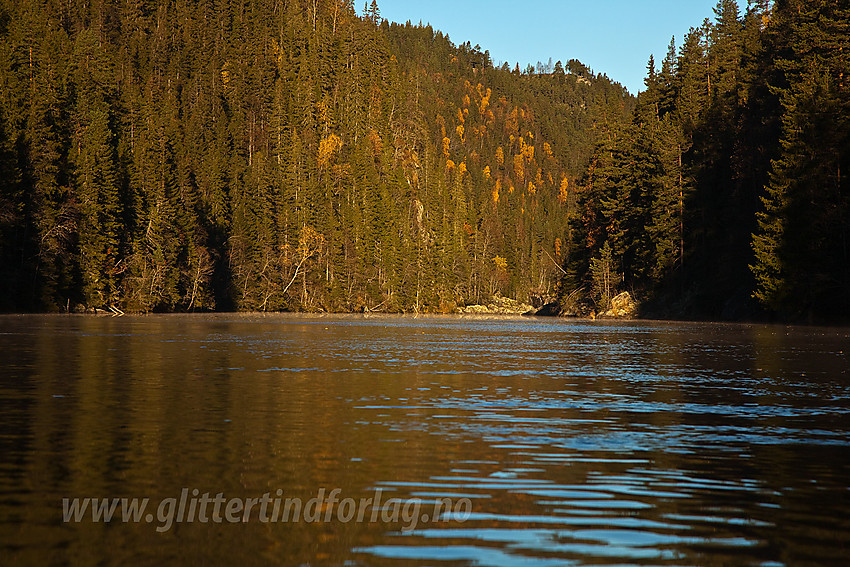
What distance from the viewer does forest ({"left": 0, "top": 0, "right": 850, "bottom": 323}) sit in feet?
238

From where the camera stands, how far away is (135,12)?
165m

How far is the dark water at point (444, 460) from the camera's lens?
825cm

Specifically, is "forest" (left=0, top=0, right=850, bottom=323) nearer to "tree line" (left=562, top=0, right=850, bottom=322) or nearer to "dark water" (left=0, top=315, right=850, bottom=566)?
"tree line" (left=562, top=0, right=850, bottom=322)

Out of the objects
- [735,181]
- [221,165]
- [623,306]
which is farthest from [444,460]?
[221,165]

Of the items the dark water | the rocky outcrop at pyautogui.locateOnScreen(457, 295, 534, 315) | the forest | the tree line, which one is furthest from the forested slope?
the dark water

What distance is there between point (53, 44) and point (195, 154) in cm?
3285

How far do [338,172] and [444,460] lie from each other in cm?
14013

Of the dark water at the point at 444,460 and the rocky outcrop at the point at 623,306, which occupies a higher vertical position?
the rocky outcrop at the point at 623,306

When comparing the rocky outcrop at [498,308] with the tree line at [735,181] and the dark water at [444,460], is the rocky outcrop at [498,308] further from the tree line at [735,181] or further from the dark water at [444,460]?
the dark water at [444,460]

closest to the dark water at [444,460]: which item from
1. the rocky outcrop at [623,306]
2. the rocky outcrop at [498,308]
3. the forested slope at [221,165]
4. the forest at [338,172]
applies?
the forest at [338,172]

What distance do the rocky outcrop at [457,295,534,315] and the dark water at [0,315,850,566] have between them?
433 ft

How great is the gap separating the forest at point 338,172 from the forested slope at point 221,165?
14.7 inches

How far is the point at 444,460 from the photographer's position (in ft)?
41.7

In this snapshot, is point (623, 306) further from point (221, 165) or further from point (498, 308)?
point (498, 308)
